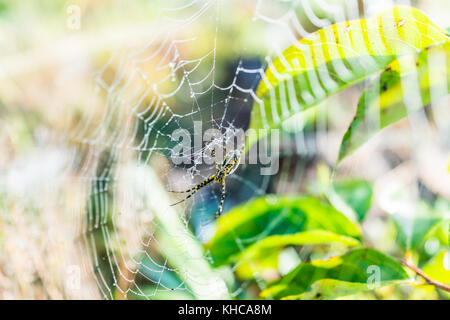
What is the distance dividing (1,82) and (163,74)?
643 millimetres

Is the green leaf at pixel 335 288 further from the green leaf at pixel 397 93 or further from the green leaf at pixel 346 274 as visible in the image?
the green leaf at pixel 397 93

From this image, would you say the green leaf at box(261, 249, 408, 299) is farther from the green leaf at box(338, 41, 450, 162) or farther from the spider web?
the spider web

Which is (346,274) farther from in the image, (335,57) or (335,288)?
(335,57)

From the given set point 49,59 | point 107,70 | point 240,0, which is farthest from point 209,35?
point 49,59

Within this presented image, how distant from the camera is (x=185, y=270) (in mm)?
934

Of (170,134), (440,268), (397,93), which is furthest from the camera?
(170,134)

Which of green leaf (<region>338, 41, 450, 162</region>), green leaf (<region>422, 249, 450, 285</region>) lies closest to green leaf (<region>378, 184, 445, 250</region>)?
green leaf (<region>422, 249, 450, 285</region>)

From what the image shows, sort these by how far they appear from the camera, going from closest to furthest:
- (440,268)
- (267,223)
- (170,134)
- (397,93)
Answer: (397,93)
(440,268)
(267,223)
(170,134)

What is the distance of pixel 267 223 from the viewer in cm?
64

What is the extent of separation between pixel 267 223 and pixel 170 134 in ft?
1.59

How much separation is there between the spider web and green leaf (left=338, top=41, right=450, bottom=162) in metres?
0.57

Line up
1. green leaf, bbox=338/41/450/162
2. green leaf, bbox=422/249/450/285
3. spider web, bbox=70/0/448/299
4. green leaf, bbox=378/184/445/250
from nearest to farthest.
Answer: green leaf, bbox=338/41/450/162 → green leaf, bbox=422/249/450/285 → green leaf, bbox=378/184/445/250 → spider web, bbox=70/0/448/299

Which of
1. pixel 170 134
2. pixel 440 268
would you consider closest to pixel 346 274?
pixel 440 268

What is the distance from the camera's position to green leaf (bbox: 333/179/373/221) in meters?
0.62
